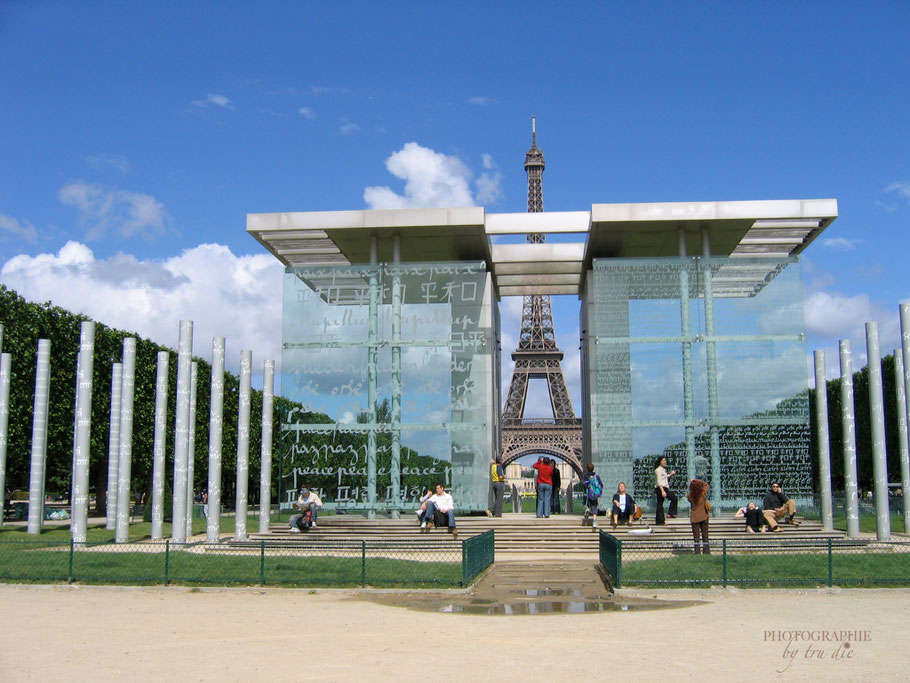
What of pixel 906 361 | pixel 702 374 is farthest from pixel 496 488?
pixel 906 361

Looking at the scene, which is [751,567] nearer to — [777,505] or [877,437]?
[777,505]

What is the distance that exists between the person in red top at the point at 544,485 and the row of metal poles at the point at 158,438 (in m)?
7.25


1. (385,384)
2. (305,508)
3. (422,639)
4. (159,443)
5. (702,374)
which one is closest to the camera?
(422,639)

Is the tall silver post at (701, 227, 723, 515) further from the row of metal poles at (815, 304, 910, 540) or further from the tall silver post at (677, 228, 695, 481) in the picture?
the row of metal poles at (815, 304, 910, 540)

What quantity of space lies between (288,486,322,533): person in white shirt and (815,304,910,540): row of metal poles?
12.9 m

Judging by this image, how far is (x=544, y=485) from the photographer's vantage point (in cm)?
2456

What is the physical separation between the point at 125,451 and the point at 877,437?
1821 cm

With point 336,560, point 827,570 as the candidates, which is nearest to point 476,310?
point 336,560

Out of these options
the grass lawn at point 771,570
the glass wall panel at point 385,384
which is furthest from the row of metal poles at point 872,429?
the glass wall panel at point 385,384

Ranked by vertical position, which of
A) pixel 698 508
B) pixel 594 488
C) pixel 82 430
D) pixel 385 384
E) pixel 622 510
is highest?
pixel 385 384

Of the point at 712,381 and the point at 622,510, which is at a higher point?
the point at 712,381

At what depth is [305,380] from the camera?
83.7ft

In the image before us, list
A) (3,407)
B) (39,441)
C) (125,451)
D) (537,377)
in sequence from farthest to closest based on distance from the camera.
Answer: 1. (537,377)
2. (3,407)
3. (39,441)
4. (125,451)

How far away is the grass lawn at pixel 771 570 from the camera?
1445 centimetres
